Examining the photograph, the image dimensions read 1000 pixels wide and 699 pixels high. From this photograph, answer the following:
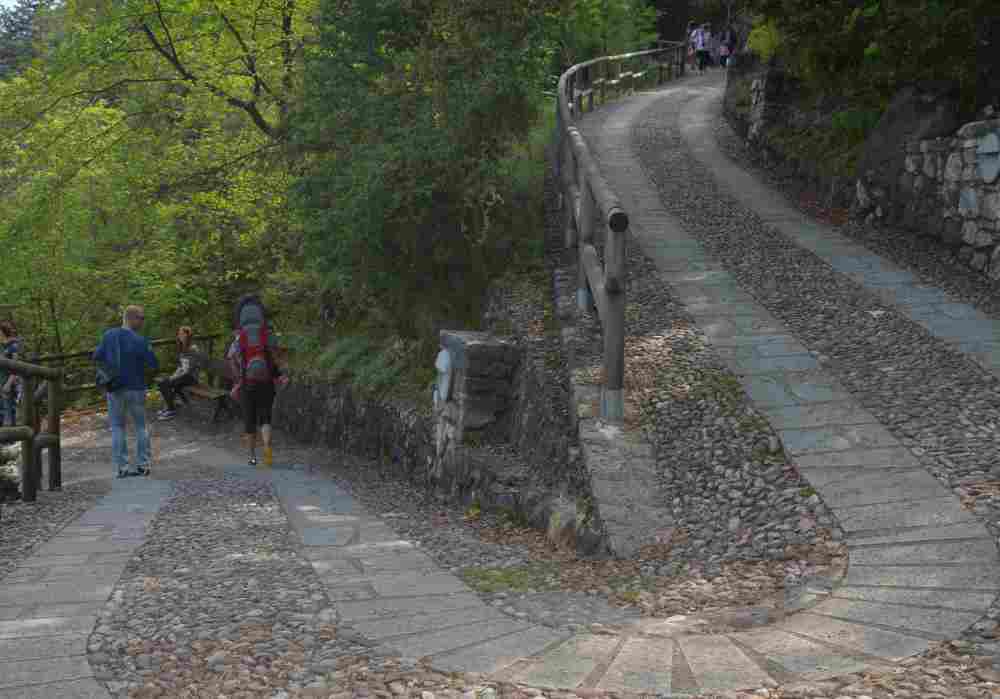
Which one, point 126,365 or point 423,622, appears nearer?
point 423,622

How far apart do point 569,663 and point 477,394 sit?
4.57 m

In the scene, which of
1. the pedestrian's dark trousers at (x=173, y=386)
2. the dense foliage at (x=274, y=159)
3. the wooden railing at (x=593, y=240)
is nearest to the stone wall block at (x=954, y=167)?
the wooden railing at (x=593, y=240)

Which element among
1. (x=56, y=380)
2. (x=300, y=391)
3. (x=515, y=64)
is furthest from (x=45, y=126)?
(x=515, y=64)

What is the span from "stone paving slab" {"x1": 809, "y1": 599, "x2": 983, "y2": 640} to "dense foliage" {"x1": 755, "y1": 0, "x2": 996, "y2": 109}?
322 inches

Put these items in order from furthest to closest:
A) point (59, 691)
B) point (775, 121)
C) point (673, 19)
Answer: point (673, 19) → point (775, 121) → point (59, 691)

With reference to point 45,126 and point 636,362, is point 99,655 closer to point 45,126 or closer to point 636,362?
point 636,362

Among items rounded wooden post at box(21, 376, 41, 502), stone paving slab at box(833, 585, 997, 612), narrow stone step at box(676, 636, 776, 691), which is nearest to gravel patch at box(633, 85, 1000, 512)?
stone paving slab at box(833, 585, 997, 612)

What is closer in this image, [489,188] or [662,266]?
[489,188]

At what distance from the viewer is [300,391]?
1367cm

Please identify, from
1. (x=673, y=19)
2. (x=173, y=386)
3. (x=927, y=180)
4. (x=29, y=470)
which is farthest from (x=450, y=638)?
(x=673, y=19)

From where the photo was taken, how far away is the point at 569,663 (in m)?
3.48

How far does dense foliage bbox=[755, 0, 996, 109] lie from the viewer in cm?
1031

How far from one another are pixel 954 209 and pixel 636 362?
4.60 meters

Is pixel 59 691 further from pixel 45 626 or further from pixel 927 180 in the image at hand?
pixel 927 180
